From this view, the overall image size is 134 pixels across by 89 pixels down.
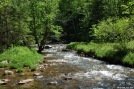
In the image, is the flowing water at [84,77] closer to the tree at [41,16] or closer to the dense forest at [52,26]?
the dense forest at [52,26]

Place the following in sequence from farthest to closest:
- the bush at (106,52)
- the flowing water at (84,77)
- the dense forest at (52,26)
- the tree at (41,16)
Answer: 1. the tree at (41,16)
2. the bush at (106,52)
3. the dense forest at (52,26)
4. the flowing water at (84,77)

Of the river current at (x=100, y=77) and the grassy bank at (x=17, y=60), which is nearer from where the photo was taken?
the river current at (x=100, y=77)

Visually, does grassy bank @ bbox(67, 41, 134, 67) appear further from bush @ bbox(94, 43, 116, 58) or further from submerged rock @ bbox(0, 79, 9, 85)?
submerged rock @ bbox(0, 79, 9, 85)

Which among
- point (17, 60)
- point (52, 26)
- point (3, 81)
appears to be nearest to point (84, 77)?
point (3, 81)

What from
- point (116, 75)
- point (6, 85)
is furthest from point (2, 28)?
point (116, 75)

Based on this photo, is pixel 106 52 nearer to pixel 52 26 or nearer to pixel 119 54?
pixel 119 54

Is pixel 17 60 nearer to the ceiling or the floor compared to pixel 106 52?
nearer to the ceiling

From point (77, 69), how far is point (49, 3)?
1720cm

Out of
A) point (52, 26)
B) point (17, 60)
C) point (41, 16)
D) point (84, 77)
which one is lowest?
point (84, 77)

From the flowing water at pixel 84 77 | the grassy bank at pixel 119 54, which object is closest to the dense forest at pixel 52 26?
the grassy bank at pixel 119 54

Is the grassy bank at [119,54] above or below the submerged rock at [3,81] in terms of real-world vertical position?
below

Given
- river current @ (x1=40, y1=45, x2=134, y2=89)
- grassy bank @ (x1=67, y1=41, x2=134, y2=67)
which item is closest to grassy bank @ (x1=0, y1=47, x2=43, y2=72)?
river current @ (x1=40, y1=45, x2=134, y2=89)

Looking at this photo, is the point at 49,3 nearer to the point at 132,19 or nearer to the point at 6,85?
the point at 132,19

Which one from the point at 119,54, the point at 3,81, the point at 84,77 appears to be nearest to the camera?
the point at 3,81
